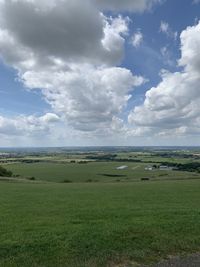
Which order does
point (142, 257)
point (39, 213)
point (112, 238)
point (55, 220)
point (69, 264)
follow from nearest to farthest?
1. point (69, 264)
2. point (142, 257)
3. point (112, 238)
4. point (55, 220)
5. point (39, 213)

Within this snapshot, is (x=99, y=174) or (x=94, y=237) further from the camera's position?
(x=99, y=174)

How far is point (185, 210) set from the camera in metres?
20.0

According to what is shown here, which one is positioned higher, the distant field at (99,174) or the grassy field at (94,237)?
the grassy field at (94,237)

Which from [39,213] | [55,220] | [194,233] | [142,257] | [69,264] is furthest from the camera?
[39,213]

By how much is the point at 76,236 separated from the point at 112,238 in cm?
144

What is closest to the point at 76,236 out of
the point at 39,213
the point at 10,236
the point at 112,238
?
the point at 112,238

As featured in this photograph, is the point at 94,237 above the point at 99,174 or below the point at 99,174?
above

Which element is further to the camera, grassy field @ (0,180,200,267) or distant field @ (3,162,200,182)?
distant field @ (3,162,200,182)

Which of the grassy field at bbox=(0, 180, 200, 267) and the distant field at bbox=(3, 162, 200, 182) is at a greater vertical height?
the grassy field at bbox=(0, 180, 200, 267)

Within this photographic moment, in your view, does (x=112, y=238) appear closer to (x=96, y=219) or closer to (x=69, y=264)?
(x=69, y=264)

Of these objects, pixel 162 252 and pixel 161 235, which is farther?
pixel 161 235

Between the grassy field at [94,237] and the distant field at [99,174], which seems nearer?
the grassy field at [94,237]

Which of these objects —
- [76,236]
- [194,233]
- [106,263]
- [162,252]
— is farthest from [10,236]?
[194,233]

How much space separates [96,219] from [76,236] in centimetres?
420
